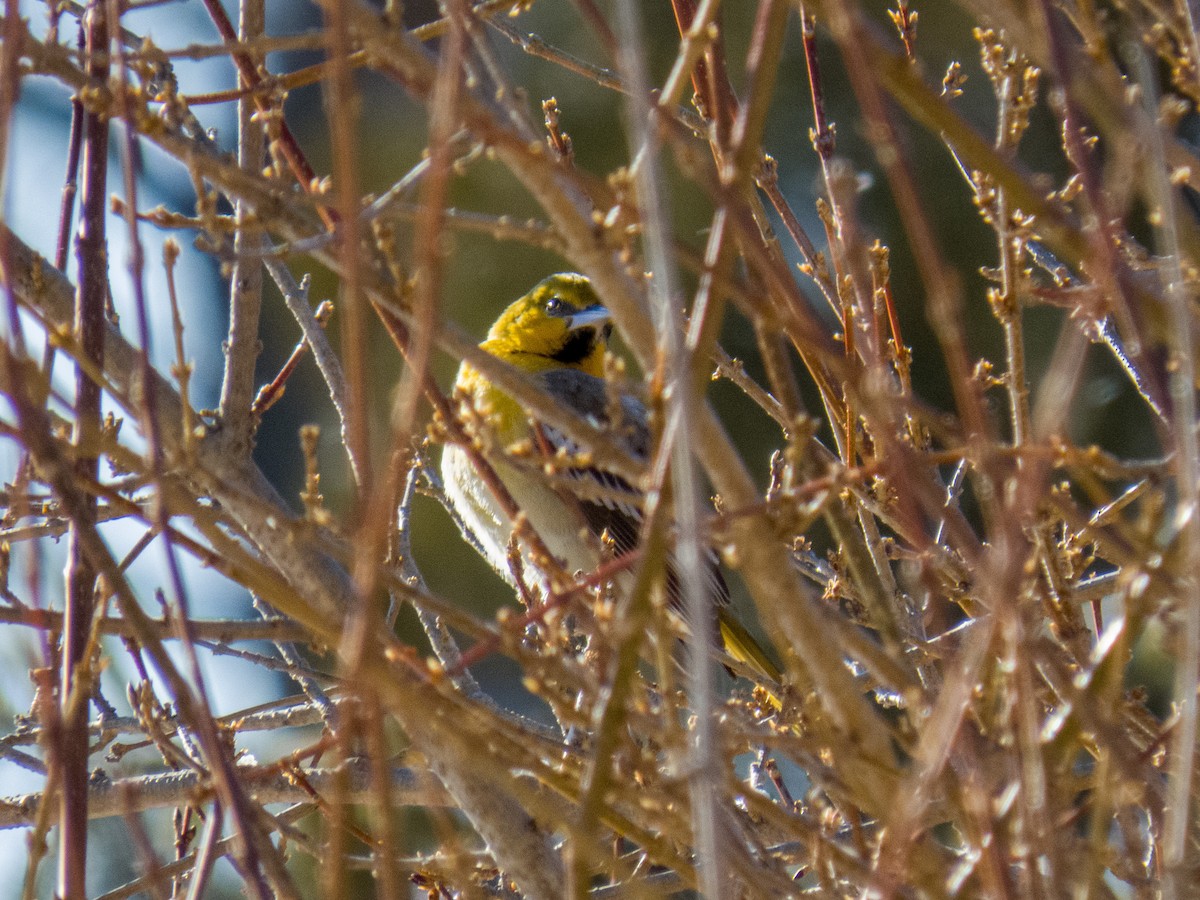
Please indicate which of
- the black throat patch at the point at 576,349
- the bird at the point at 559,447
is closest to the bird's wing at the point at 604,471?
the bird at the point at 559,447

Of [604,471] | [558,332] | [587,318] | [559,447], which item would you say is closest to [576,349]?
[558,332]

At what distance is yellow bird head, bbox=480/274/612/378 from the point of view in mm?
5738

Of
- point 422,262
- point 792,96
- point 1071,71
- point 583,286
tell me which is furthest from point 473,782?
point 792,96

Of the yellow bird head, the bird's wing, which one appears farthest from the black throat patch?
the bird's wing

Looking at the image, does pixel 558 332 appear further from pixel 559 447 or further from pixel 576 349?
pixel 559 447

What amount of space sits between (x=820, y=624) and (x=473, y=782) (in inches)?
35.6

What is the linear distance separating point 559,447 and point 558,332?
5.90 feet

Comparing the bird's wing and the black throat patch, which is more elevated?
the black throat patch

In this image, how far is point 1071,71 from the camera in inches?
54.2

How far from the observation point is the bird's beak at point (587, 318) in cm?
556

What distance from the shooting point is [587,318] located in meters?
5.61

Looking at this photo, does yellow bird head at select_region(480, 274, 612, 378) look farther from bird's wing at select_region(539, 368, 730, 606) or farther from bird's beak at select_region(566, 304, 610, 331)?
bird's wing at select_region(539, 368, 730, 606)

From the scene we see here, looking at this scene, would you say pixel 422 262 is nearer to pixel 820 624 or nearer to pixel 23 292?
pixel 820 624

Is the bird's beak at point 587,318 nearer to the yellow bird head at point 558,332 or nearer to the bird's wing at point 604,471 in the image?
the yellow bird head at point 558,332
